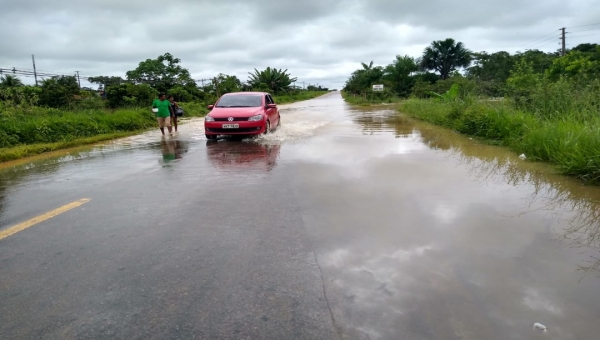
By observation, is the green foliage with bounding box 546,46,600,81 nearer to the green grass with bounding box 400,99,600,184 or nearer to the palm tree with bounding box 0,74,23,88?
the green grass with bounding box 400,99,600,184

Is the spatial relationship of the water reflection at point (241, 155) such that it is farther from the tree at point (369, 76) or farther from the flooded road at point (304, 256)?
the tree at point (369, 76)

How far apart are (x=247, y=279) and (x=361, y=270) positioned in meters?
0.92

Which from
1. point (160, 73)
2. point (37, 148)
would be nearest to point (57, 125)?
point (37, 148)

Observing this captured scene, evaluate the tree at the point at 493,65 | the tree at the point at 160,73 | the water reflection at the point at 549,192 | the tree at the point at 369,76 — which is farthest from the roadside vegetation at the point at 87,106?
the tree at the point at 493,65

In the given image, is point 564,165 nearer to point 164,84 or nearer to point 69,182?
point 69,182

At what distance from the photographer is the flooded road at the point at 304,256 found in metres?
2.72

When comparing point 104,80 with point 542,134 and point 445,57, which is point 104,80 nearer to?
point 542,134

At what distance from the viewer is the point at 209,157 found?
9.45 m

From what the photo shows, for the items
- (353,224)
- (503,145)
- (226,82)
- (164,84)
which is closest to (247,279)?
(353,224)

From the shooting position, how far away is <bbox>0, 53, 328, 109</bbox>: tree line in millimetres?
21172

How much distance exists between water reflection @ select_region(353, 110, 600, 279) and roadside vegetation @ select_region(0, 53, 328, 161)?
1060 cm

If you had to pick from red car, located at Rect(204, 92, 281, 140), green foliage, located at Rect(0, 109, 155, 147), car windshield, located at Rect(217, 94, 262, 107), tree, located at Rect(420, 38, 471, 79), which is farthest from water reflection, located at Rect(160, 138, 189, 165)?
tree, located at Rect(420, 38, 471, 79)

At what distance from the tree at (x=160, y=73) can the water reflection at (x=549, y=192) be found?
92.6ft

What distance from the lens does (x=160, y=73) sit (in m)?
34.8
